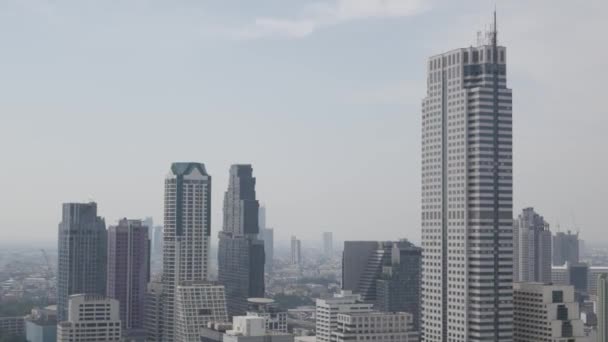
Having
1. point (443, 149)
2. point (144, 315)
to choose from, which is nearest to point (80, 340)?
point (144, 315)

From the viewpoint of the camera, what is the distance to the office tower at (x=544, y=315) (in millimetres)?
71438

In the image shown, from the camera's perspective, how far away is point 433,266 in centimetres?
7331

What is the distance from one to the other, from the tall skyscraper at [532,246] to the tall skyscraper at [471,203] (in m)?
79.4

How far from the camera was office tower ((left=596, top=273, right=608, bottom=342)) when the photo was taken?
3968 inches

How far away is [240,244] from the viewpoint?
148m

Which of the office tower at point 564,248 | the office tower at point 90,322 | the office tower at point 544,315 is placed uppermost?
the office tower at point 564,248

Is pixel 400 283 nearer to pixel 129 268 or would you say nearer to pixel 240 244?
pixel 240 244

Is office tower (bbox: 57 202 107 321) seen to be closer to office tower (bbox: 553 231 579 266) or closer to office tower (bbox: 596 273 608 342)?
office tower (bbox: 596 273 608 342)

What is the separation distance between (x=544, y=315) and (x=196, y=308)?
46.1 m

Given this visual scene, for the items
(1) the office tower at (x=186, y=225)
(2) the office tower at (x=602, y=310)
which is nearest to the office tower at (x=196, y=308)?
(1) the office tower at (x=186, y=225)

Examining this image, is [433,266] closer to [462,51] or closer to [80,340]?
[462,51]

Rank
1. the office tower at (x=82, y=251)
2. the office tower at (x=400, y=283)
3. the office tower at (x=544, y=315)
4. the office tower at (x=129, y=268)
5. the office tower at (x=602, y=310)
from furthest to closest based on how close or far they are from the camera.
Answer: the office tower at (x=82, y=251), the office tower at (x=129, y=268), the office tower at (x=400, y=283), the office tower at (x=602, y=310), the office tower at (x=544, y=315)

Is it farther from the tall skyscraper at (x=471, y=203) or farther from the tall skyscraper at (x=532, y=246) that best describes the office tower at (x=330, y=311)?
the tall skyscraper at (x=532, y=246)

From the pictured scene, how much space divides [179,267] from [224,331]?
110ft
